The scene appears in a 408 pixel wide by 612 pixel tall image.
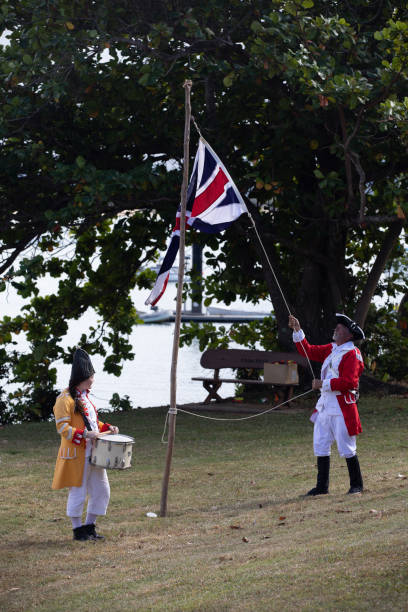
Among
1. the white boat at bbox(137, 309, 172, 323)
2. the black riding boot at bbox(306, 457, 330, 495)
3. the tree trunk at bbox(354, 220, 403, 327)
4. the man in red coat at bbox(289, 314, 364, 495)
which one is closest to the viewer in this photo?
the man in red coat at bbox(289, 314, 364, 495)

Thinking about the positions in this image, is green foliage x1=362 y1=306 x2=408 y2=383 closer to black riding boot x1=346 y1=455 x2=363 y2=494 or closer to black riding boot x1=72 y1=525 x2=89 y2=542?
black riding boot x1=346 y1=455 x2=363 y2=494

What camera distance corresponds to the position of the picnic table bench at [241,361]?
16906mm

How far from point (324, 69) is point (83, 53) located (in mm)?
4053

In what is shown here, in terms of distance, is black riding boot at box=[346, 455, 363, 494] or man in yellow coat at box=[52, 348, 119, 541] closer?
man in yellow coat at box=[52, 348, 119, 541]

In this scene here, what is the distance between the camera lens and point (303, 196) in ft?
55.1

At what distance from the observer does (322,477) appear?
30.0ft

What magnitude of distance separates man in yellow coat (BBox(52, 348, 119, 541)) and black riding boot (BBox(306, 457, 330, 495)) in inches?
96.4

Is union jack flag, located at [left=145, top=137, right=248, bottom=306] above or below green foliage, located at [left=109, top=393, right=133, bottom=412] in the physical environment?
above

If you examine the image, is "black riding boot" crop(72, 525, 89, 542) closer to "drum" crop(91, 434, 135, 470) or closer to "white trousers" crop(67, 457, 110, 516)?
"white trousers" crop(67, 457, 110, 516)

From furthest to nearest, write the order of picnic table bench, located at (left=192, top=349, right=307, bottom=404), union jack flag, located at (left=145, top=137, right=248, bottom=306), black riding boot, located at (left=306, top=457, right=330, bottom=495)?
picnic table bench, located at (left=192, top=349, right=307, bottom=404), black riding boot, located at (left=306, top=457, right=330, bottom=495), union jack flag, located at (left=145, top=137, right=248, bottom=306)

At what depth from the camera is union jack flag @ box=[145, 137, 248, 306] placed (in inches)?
348

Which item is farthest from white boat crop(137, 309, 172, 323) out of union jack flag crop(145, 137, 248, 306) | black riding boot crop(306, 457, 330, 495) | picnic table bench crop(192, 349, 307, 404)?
union jack flag crop(145, 137, 248, 306)

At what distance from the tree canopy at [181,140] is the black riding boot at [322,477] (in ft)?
18.9

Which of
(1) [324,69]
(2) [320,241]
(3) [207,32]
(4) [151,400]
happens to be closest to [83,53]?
(3) [207,32]
